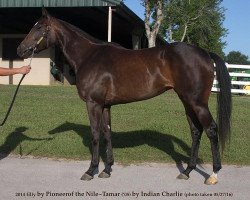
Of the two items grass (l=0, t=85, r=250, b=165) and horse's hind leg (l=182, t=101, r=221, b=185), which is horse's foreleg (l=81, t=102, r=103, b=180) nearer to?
grass (l=0, t=85, r=250, b=165)

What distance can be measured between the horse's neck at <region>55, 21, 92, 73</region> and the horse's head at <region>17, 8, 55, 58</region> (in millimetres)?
140

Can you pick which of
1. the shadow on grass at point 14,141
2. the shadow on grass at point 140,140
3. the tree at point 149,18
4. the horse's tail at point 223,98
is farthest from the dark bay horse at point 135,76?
the tree at point 149,18

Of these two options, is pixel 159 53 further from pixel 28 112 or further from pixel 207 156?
pixel 28 112

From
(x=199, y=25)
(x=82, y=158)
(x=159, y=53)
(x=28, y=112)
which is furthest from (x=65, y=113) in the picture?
(x=199, y=25)

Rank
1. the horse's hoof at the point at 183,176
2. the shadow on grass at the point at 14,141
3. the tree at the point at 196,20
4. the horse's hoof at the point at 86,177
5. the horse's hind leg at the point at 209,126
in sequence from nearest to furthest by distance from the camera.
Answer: the horse's hind leg at the point at 209,126 → the horse's hoof at the point at 86,177 → the horse's hoof at the point at 183,176 → the shadow on grass at the point at 14,141 → the tree at the point at 196,20

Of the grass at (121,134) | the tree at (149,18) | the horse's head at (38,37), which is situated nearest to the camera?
the horse's head at (38,37)

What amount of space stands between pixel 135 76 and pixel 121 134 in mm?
3227

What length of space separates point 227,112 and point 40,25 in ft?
9.91

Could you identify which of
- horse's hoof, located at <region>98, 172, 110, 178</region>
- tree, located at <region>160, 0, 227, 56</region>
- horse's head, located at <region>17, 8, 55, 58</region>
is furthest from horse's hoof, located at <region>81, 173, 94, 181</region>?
tree, located at <region>160, 0, 227, 56</region>

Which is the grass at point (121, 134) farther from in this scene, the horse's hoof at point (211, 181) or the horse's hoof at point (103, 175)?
the horse's hoof at point (211, 181)

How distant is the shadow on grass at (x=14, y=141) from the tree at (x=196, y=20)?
34.3 meters

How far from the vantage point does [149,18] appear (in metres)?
27.5

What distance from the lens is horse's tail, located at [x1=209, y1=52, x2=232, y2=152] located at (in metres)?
5.85

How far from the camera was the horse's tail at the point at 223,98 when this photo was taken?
19.2 ft
